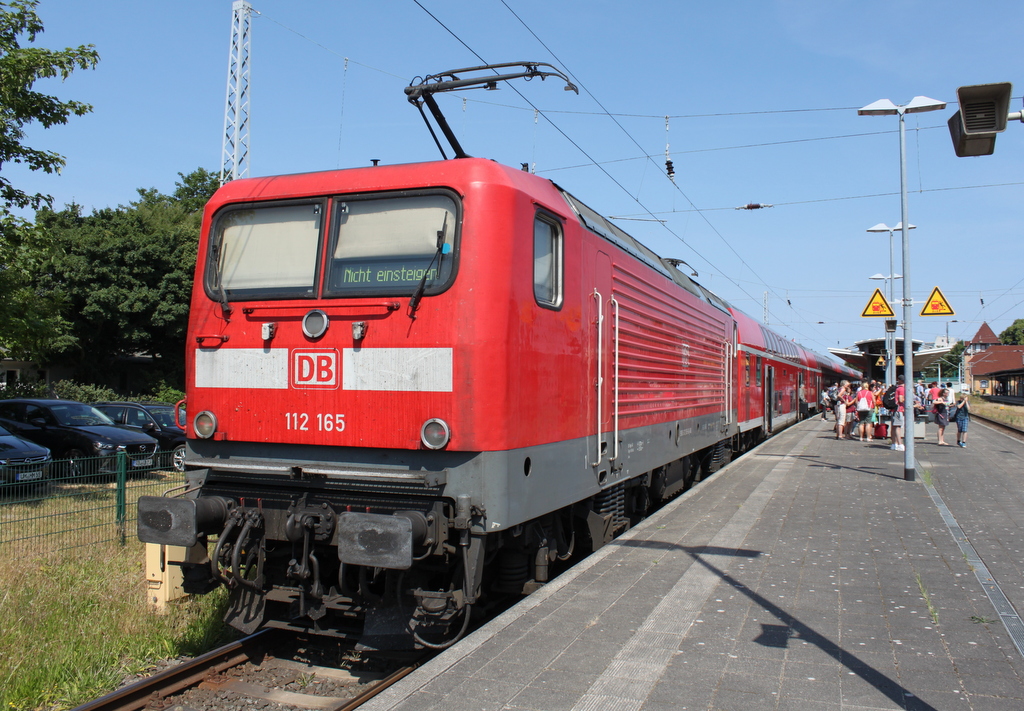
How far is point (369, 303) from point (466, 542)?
1653 mm

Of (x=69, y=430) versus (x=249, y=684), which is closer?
(x=249, y=684)

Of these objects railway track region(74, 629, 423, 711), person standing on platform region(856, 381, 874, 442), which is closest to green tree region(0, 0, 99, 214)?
railway track region(74, 629, 423, 711)

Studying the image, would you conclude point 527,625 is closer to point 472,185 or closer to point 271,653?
point 271,653

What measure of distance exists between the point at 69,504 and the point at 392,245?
16.9 feet

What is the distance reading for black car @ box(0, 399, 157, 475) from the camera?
1429cm

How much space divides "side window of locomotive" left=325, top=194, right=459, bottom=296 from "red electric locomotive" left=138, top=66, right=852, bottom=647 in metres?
0.01

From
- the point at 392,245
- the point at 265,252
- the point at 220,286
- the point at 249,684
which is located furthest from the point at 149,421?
the point at 392,245

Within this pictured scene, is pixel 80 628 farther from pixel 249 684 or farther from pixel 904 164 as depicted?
pixel 904 164

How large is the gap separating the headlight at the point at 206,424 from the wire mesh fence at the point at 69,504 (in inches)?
69.0

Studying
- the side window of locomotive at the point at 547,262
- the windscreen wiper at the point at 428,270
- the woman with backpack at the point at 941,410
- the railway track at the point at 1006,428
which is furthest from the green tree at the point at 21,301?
the railway track at the point at 1006,428

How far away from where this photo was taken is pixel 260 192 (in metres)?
5.76

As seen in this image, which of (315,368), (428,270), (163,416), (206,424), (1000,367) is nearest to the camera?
(428,270)

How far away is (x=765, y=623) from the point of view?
525 centimetres

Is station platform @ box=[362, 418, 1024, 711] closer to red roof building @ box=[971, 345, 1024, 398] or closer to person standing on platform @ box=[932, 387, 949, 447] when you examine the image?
person standing on platform @ box=[932, 387, 949, 447]
